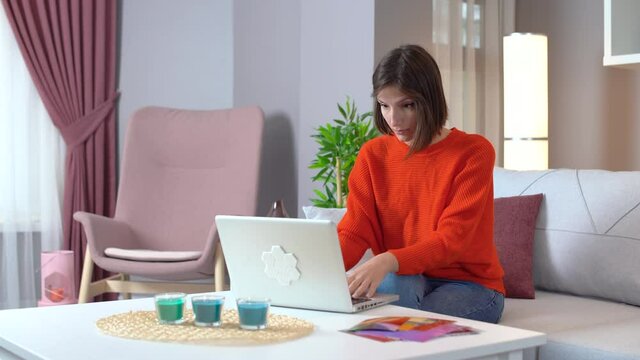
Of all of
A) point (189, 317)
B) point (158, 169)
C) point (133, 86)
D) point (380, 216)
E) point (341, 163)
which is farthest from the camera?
point (133, 86)

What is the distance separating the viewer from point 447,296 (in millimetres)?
2193

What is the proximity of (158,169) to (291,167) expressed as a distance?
2.21 ft

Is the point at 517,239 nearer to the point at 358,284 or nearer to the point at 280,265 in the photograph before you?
the point at 358,284

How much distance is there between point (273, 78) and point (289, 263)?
9.88 ft

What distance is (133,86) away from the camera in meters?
4.95

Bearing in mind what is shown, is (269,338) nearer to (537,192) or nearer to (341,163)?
(537,192)

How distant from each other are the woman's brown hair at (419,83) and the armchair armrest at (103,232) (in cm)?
215

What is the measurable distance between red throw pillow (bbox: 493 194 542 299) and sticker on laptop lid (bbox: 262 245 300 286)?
0.99m

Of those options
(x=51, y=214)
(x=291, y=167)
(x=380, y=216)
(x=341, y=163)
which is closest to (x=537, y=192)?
(x=380, y=216)

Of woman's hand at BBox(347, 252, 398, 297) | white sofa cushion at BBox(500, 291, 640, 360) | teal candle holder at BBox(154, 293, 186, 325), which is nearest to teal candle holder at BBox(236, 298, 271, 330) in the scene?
teal candle holder at BBox(154, 293, 186, 325)

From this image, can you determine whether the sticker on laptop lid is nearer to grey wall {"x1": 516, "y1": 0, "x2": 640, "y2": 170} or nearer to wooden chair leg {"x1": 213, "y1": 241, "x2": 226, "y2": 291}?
wooden chair leg {"x1": 213, "y1": 241, "x2": 226, "y2": 291}

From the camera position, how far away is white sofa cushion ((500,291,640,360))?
205cm

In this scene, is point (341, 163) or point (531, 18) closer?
point (341, 163)

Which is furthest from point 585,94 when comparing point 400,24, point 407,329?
point 407,329
